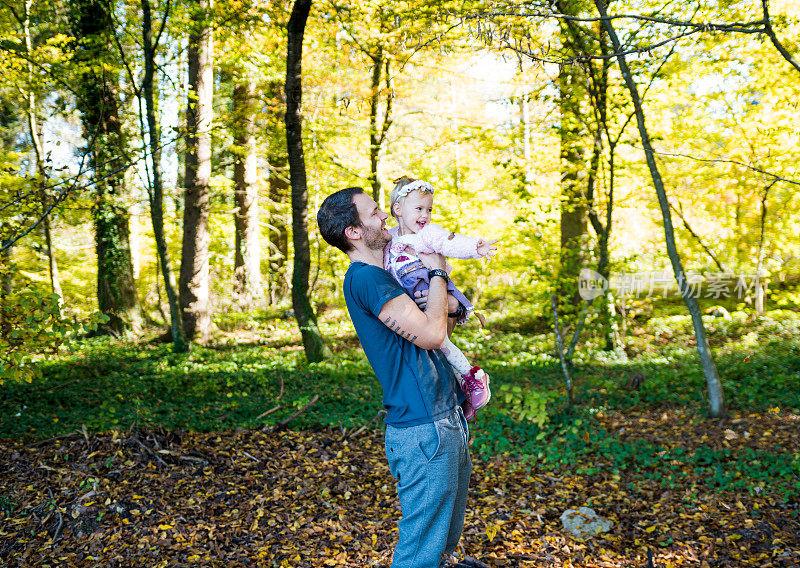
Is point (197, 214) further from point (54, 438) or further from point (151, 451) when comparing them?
point (151, 451)

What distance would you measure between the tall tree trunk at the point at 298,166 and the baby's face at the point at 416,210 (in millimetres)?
5484

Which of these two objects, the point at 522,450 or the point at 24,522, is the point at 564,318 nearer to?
the point at 522,450

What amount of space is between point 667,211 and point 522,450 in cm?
277

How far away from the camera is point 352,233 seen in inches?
81.1

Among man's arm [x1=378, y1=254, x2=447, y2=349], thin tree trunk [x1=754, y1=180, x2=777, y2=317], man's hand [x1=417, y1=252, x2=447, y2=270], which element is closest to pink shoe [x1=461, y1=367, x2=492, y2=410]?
man's arm [x1=378, y1=254, x2=447, y2=349]

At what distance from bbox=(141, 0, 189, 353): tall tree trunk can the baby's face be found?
5591mm

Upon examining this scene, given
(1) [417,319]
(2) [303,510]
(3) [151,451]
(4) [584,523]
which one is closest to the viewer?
(1) [417,319]

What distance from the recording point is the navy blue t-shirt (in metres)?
2.01

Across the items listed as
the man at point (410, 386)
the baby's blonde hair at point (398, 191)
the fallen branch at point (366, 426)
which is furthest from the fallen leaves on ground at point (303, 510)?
the baby's blonde hair at point (398, 191)

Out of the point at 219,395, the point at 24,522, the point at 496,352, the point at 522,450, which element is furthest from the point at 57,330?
the point at 496,352

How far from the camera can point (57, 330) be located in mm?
3719

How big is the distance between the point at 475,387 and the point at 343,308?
11.1 meters

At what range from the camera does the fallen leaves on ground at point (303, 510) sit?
3613mm

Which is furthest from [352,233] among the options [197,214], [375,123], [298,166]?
[375,123]
